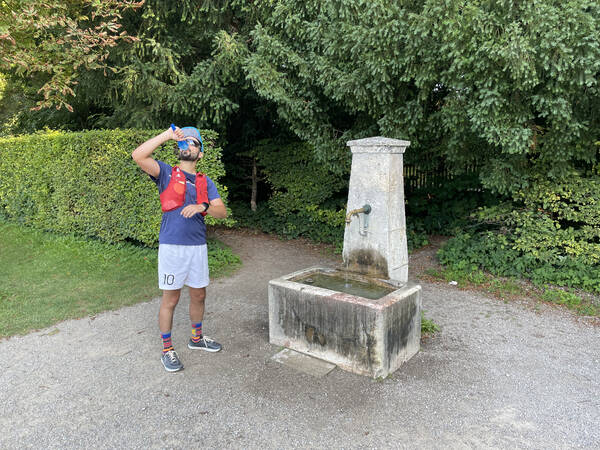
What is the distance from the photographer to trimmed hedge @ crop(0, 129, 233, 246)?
691 centimetres

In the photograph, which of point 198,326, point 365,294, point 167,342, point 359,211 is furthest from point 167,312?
point 359,211

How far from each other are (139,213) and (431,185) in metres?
5.91

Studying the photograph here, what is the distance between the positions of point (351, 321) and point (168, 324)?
58.5 inches

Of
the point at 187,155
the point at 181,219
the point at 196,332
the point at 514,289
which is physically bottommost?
the point at 514,289

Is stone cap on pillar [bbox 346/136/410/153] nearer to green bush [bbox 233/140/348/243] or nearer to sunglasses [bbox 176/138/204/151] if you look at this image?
sunglasses [bbox 176/138/204/151]

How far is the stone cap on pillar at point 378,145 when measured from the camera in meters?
3.73

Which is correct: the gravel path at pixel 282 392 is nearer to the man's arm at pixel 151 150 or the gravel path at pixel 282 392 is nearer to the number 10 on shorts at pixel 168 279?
the number 10 on shorts at pixel 168 279

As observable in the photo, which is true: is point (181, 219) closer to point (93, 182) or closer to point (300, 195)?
point (93, 182)

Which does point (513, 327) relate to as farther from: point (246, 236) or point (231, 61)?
point (246, 236)

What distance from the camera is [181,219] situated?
3367 millimetres

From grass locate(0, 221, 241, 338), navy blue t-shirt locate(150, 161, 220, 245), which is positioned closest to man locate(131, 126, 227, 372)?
navy blue t-shirt locate(150, 161, 220, 245)

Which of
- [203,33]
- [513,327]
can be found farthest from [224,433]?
[203,33]

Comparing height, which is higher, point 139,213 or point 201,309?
point 139,213

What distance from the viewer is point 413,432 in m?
2.70
